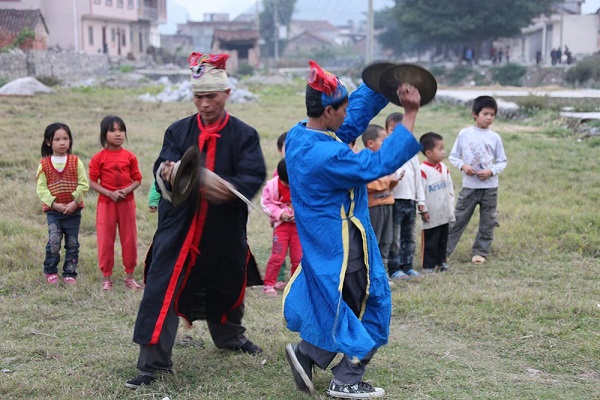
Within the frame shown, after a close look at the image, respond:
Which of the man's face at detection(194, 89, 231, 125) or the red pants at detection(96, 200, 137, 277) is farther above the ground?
the man's face at detection(194, 89, 231, 125)

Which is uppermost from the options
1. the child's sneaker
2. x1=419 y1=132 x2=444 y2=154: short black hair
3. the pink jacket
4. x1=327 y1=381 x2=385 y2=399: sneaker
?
x1=419 y1=132 x2=444 y2=154: short black hair

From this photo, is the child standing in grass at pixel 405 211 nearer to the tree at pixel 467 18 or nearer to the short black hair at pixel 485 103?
the short black hair at pixel 485 103

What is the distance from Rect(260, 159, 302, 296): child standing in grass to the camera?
21.3 ft

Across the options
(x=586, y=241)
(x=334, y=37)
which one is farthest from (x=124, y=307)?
(x=334, y=37)

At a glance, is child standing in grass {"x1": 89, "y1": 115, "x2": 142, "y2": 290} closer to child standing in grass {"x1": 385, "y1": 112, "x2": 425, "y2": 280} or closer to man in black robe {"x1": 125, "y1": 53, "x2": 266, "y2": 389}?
man in black robe {"x1": 125, "y1": 53, "x2": 266, "y2": 389}

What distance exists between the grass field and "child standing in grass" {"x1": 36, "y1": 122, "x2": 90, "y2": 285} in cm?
21

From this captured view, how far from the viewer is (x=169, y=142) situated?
4375 millimetres

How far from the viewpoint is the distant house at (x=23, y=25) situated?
137ft

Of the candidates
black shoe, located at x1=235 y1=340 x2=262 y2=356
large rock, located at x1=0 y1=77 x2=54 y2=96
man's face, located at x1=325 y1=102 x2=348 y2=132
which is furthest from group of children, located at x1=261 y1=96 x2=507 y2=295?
large rock, located at x1=0 y1=77 x2=54 y2=96

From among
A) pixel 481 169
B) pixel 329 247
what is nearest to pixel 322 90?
pixel 329 247

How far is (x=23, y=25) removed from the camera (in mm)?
43188

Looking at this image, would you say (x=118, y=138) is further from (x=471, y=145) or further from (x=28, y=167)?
(x=28, y=167)

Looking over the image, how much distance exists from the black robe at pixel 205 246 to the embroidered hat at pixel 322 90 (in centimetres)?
66

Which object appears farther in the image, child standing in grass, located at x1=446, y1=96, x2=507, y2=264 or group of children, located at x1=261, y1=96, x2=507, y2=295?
child standing in grass, located at x1=446, y1=96, x2=507, y2=264
